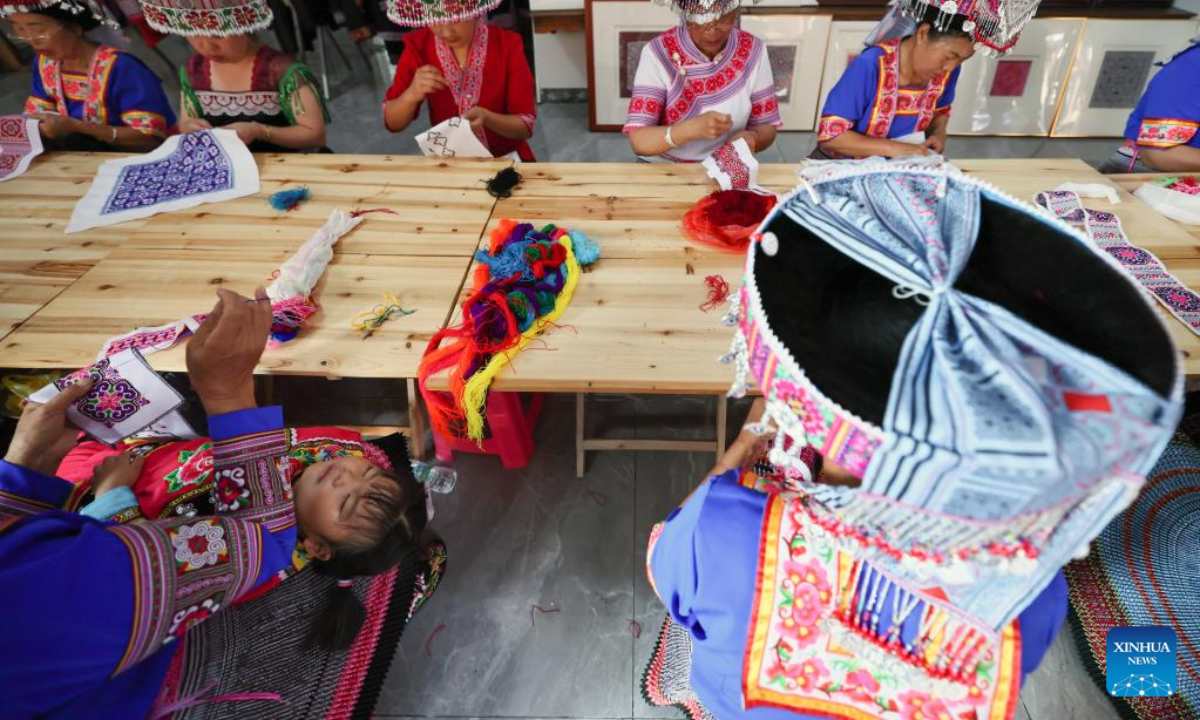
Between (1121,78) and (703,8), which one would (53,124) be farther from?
(1121,78)

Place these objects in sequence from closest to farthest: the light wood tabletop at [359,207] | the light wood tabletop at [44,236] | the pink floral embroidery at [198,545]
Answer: the pink floral embroidery at [198,545], the light wood tabletop at [44,236], the light wood tabletop at [359,207]

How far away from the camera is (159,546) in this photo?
3.63ft

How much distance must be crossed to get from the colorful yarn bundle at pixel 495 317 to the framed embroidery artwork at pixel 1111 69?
4.36 metres

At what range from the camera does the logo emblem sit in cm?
173

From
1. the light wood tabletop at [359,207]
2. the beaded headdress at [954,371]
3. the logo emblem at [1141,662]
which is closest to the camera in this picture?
the beaded headdress at [954,371]

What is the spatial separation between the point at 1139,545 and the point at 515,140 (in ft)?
9.00

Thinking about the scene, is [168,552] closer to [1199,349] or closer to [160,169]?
[160,169]

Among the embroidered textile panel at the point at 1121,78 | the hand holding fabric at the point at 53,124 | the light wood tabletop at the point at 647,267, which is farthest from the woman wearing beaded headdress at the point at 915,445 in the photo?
the embroidered textile panel at the point at 1121,78

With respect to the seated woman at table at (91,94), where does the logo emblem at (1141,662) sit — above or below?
below

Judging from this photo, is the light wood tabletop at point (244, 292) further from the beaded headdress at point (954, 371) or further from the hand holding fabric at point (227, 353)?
the beaded headdress at point (954, 371)

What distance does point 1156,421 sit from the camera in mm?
604

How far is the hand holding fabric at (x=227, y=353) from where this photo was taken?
1410mm

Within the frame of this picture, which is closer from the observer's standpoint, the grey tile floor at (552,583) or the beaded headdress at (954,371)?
the beaded headdress at (954,371)

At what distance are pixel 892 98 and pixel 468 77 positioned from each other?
1734 mm
